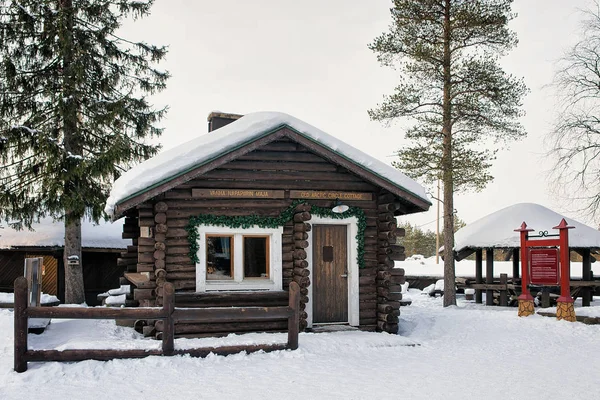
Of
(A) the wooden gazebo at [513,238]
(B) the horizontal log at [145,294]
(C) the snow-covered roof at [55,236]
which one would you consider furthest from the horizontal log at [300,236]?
(A) the wooden gazebo at [513,238]

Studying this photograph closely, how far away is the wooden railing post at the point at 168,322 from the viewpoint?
30.8ft

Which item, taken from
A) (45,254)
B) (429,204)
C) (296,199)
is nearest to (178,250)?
(296,199)

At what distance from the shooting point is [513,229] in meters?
21.1

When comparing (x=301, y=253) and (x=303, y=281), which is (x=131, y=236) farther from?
(x=303, y=281)

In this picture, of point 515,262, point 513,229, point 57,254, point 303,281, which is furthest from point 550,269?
point 57,254

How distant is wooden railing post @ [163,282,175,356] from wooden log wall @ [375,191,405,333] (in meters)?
5.12

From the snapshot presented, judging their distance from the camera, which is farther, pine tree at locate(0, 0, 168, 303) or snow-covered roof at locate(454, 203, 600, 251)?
snow-covered roof at locate(454, 203, 600, 251)

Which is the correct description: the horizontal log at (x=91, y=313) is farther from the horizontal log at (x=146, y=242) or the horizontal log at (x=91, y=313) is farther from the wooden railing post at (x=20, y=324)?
the horizontal log at (x=146, y=242)

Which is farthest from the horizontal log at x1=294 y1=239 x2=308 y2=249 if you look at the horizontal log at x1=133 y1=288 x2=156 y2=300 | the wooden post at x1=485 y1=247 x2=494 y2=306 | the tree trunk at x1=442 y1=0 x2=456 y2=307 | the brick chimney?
the wooden post at x1=485 y1=247 x2=494 y2=306

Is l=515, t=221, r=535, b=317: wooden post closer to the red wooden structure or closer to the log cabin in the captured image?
the red wooden structure

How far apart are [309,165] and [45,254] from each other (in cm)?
1352

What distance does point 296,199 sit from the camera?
40.6ft

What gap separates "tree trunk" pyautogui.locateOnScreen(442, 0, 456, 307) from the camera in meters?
19.7

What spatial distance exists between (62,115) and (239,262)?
9304 millimetres
